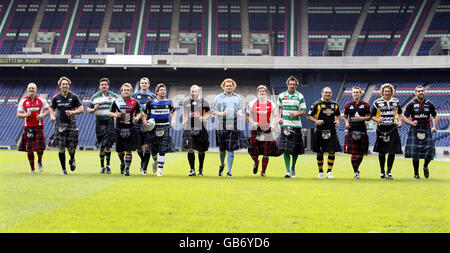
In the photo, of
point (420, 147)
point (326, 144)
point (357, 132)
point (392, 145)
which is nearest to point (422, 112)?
point (420, 147)

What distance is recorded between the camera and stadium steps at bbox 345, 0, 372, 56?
42000 millimetres

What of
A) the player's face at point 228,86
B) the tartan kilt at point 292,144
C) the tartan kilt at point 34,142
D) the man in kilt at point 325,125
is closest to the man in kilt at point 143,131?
the player's face at point 228,86

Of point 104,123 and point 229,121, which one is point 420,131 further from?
point 104,123

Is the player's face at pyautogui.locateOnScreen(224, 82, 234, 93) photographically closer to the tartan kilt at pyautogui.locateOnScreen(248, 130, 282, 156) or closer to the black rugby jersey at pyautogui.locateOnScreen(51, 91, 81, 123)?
the tartan kilt at pyautogui.locateOnScreen(248, 130, 282, 156)

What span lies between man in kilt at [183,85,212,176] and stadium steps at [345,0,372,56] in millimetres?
33194

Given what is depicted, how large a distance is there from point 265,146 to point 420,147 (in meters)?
3.90

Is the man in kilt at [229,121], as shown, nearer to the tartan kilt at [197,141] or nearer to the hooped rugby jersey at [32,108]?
the tartan kilt at [197,141]

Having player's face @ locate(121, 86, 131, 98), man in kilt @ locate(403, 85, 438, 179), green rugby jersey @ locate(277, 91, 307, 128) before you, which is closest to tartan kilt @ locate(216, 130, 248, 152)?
green rugby jersey @ locate(277, 91, 307, 128)

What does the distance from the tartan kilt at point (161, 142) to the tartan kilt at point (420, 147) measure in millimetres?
5987

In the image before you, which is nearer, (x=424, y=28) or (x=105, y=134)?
(x=105, y=134)

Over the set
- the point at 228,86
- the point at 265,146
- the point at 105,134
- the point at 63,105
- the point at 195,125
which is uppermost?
the point at 228,86

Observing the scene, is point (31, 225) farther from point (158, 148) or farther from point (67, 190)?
point (158, 148)

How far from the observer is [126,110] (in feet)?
36.2

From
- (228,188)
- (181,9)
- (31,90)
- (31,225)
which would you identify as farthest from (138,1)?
(31,225)
